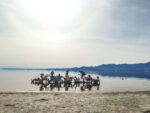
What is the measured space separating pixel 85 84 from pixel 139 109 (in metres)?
36.7

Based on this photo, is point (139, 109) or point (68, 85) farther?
point (68, 85)

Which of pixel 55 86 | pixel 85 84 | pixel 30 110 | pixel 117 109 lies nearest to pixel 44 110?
pixel 30 110

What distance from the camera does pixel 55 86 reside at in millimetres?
51625

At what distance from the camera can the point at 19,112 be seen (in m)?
17.4

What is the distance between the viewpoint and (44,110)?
18406 mm

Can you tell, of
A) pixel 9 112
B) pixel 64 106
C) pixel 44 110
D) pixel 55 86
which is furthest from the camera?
pixel 55 86

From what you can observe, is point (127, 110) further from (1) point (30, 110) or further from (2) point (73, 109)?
(1) point (30, 110)

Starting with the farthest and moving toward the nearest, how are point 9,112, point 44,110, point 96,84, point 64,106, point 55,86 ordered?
point 96,84, point 55,86, point 64,106, point 44,110, point 9,112

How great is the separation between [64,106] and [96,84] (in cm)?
3609

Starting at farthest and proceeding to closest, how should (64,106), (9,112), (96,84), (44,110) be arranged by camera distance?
(96,84) → (64,106) → (44,110) → (9,112)

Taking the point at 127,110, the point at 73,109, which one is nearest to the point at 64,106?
the point at 73,109

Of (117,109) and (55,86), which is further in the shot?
(55,86)

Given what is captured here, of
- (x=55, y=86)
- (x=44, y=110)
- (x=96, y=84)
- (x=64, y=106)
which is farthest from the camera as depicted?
(x=96, y=84)

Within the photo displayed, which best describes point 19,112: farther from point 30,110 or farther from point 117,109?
point 117,109
